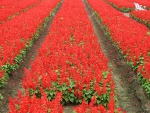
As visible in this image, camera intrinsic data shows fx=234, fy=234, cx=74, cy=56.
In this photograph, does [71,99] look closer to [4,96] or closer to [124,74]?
[4,96]

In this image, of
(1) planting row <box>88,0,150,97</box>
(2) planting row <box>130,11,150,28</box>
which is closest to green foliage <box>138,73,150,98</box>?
(1) planting row <box>88,0,150,97</box>

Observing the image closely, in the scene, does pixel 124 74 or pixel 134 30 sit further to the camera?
pixel 134 30

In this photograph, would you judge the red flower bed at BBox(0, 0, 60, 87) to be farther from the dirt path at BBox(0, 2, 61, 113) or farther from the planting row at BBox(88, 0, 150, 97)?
the planting row at BBox(88, 0, 150, 97)

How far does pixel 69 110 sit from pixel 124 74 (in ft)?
13.1

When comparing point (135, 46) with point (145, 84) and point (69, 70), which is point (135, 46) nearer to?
point (145, 84)

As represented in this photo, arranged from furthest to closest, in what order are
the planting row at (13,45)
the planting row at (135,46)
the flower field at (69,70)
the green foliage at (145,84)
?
the planting row at (13,45), the planting row at (135,46), the green foliage at (145,84), the flower field at (69,70)

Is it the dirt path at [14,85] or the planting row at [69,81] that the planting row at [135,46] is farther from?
the dirt path at [14,85]

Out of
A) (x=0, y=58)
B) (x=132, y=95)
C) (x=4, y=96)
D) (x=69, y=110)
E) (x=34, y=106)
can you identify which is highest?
(x=0, y=58)

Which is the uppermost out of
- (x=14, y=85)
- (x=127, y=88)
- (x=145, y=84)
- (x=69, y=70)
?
(x=69, y=70)

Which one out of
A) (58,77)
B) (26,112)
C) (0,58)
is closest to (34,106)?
(26,112)

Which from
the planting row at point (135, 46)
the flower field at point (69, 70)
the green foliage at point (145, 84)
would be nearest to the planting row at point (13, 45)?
the flower field at point (69, 70)

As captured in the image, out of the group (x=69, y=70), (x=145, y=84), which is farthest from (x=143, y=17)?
(x=69, y=70)

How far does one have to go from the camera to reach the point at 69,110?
682 cm

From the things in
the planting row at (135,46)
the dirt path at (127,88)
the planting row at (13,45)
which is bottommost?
the dirt path at (127,88)
